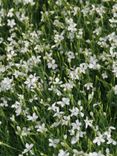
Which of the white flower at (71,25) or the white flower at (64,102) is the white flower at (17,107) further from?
the white flower at (71,25)

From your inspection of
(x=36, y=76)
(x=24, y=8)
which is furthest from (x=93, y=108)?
(x=24, y=8)

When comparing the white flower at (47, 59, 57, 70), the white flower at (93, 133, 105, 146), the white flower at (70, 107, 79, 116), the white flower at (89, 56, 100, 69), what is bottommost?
the white flower at (93, 133, 105, 146)

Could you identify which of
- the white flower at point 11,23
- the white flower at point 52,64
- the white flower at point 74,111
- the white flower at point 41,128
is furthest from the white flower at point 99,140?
→ the white flower at point 11,23

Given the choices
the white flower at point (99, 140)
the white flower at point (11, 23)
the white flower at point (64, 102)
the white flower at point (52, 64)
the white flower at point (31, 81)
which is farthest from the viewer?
the white flower at point (11, 23)

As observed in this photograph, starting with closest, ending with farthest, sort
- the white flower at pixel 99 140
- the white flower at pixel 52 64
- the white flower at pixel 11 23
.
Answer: the white flower at pixel 99 140 → the white flower at pixel 52 64 → the white flower at pixel 11 23

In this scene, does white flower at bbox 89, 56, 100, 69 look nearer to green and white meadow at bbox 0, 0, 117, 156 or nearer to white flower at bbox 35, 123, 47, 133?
green and white meadow at bbox 0, 0, 117, 156

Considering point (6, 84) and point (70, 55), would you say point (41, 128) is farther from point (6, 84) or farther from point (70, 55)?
point (70, 55)

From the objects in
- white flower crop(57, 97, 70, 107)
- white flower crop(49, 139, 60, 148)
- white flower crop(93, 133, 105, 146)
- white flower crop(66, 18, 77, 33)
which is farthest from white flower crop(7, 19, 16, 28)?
white flower crop(93, 133, 105, 146)

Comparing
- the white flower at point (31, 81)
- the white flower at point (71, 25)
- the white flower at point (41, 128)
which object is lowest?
the white flower at point (41, 128)

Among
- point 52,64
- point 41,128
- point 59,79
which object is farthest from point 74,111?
point 52,64
